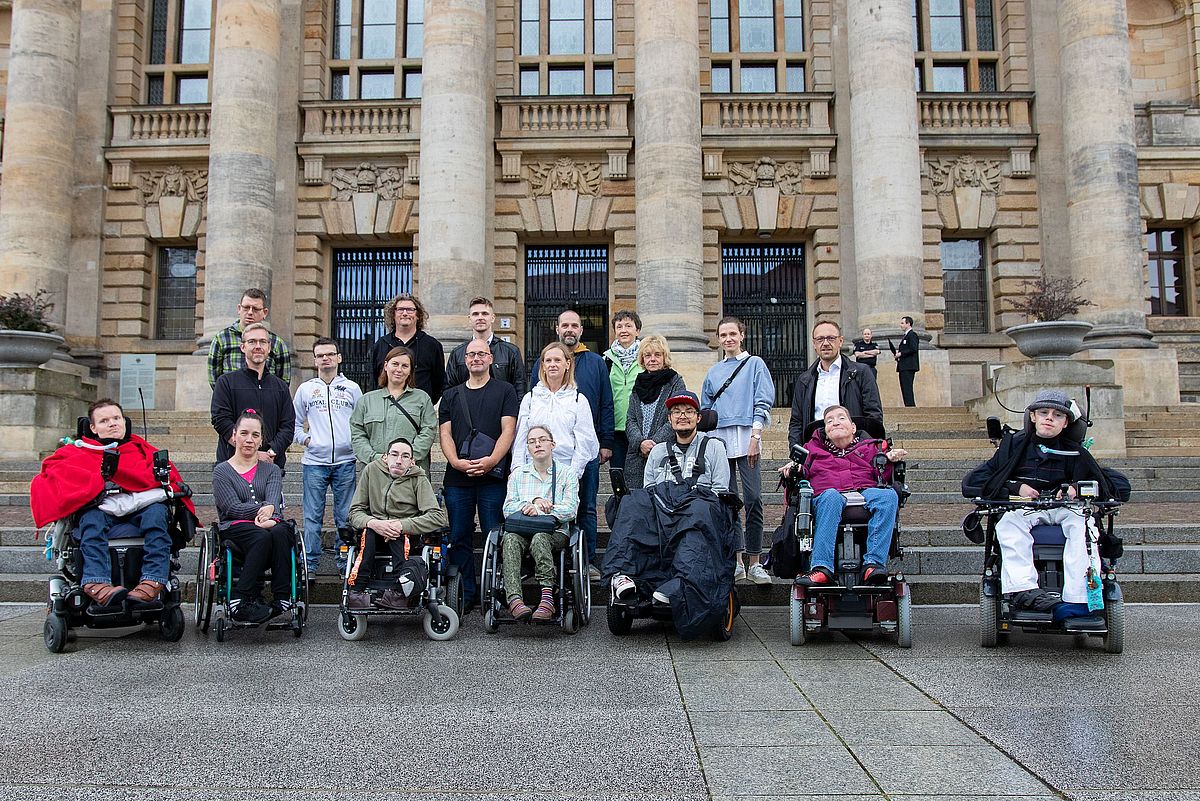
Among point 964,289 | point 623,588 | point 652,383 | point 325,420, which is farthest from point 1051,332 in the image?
point 325,420

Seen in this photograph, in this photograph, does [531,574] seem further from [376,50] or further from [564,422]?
[376,50]

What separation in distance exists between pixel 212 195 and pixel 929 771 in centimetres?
1878

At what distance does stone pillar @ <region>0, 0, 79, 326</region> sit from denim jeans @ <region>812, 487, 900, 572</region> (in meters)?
18.6

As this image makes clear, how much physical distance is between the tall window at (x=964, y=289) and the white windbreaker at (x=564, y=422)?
1660 centimetres

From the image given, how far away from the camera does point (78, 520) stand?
640 centimetres

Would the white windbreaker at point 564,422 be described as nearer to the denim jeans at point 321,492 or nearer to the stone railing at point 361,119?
the denim jeans at point 321,492

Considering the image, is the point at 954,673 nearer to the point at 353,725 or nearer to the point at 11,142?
the point at 353,725

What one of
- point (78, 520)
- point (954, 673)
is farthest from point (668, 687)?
point (78, 520)

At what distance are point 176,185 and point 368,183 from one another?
445 cm

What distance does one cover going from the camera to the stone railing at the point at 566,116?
21.7 metres

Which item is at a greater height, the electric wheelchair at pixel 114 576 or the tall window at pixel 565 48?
the tall window at pixel 565 48

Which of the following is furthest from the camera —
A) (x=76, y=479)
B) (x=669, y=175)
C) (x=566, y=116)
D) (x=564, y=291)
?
(x=564, y=291)

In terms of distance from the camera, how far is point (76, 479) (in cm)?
636

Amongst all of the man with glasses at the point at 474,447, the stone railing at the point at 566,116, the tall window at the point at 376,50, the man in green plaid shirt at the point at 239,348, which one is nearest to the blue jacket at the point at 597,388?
the man with glasses at the point at 474,447
